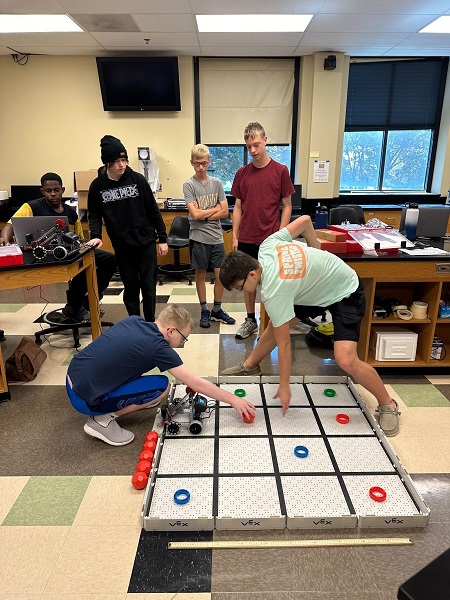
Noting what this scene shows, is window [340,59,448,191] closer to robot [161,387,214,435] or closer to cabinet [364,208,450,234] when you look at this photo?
cabinet [364,208,450,234]

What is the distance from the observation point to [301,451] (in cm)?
189

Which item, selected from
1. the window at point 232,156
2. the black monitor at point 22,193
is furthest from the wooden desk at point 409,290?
the black monitor at point 22,193

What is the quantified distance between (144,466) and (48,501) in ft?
1.34

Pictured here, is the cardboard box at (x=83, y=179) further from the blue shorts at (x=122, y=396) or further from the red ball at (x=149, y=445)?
the red ball at (x=149, y=445)

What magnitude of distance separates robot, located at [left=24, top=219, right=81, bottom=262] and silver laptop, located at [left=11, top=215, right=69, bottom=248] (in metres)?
0.03

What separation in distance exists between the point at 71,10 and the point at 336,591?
4578 millimetres

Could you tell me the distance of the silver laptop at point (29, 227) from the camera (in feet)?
9.02

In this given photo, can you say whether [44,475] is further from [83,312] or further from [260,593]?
[83,312]

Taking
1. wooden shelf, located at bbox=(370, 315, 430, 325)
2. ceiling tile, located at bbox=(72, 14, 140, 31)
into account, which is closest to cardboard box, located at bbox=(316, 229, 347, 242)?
wooden shelf, located at bbox=(370, 315, 430, 325)

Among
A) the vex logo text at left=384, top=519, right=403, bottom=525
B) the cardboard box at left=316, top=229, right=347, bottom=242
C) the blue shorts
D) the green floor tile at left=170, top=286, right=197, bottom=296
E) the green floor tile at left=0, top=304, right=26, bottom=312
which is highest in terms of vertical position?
the cardboard box at left=316, top=229, right=347, bottom=242

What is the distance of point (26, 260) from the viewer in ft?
8.19

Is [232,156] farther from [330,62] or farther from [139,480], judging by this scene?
[139,480]

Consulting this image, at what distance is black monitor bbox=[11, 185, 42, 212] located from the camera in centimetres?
559

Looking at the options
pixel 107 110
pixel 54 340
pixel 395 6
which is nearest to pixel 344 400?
pixel 54 340
